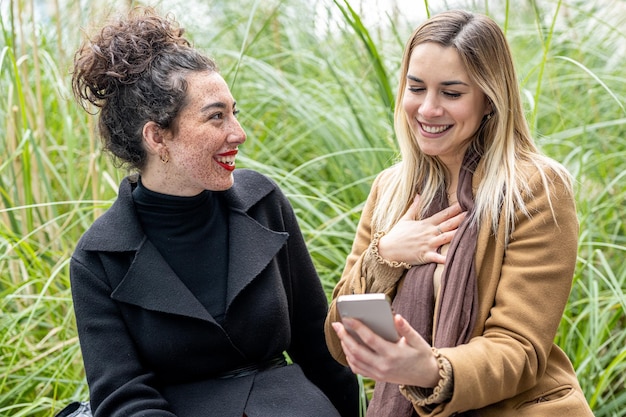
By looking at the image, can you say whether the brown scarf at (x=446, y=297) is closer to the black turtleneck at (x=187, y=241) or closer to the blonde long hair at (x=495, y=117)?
the blonde long hair at (x=495, y=117)

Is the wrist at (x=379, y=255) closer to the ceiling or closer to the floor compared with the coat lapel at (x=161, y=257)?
closer to the ceiling

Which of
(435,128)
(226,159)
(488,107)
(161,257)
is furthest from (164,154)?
(488,107)

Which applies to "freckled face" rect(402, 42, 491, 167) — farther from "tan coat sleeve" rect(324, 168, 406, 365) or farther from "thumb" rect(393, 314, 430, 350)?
"thumb" rect(393, 314, 430, 350)

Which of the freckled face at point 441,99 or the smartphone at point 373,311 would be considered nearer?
the smartphone at point 373,311

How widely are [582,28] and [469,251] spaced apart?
2.97m

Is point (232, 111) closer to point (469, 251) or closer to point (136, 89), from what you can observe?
point (136, 89)

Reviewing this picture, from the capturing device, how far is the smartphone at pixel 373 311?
6.06 ft

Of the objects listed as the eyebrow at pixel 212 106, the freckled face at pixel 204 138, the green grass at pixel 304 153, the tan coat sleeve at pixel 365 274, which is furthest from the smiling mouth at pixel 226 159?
the tan coat sleeve at pixel 365 274

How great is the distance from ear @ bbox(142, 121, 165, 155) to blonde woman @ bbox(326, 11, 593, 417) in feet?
2.08

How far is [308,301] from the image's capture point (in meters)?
2.78

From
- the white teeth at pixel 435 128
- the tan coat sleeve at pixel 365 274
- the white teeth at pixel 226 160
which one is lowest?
the tan coat sleeve at pixel 365 274

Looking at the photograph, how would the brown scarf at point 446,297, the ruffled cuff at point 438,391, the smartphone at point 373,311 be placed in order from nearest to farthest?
the smartphone at point 373,311, the ruffled cuff at point 438,391, the brown scarf at point 446,297

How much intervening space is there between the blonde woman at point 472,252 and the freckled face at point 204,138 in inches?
18.0

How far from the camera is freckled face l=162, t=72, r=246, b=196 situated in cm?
251
